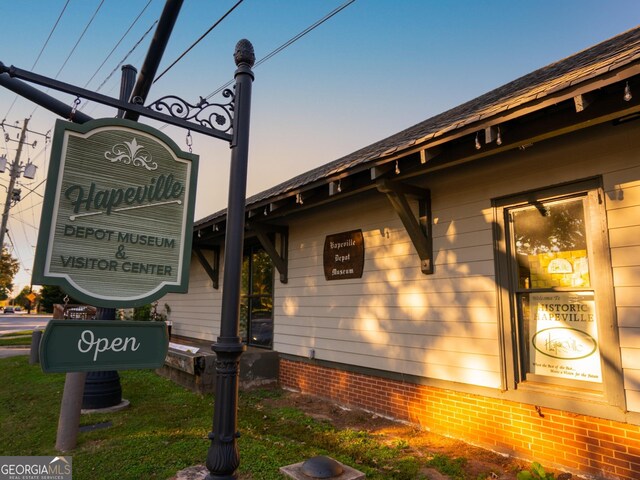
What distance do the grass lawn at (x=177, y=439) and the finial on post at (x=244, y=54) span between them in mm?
3539

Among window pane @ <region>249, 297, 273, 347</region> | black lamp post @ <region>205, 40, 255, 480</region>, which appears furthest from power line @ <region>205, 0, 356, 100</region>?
window pane @ <region>249, 297, 273, 347</region>

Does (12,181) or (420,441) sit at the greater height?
(12,181)

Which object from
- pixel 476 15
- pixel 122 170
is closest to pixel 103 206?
pixel 122 170

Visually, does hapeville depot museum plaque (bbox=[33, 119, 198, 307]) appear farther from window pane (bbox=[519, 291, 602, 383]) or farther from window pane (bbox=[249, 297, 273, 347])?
window pane (bbox=[249, 297, 273, 347])

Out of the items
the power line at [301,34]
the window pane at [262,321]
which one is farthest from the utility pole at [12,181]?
the power line at [301,34]

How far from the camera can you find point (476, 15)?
6523 mm

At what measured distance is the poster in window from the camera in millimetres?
3910

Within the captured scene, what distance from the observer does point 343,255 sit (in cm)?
679

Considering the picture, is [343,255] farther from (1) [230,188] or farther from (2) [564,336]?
(1) [230,188]

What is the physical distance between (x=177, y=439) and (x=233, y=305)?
2.91 meters

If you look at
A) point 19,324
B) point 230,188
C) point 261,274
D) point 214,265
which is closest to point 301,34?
point 230,188

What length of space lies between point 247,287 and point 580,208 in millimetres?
7201

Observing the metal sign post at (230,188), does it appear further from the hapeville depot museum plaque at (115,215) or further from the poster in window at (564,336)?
the poster in window at (564,336)

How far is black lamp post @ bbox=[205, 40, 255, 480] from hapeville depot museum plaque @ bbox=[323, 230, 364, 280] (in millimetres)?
3783
